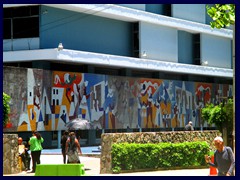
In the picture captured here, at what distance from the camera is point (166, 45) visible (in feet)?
145

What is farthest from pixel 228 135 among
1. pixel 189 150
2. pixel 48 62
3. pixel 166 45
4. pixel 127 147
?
pixel 166 45

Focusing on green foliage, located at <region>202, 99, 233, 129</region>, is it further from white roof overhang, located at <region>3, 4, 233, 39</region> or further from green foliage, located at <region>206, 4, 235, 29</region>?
green foliage, located at <region>206, 4, 235, 29</region>

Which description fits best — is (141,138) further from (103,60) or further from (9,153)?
(103,60)

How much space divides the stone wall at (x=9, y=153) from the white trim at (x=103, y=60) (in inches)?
630

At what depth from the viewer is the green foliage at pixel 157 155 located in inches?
767

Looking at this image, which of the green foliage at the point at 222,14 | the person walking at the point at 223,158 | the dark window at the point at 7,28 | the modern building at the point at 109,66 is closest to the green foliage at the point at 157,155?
the green foliage at the point at 222,14

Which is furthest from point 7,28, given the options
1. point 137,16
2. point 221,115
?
point 221,115

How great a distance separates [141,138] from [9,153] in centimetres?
434

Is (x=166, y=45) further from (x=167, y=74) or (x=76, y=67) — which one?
(x=76, y=67)

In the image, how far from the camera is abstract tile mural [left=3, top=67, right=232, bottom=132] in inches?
1329

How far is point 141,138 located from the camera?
67.8ft

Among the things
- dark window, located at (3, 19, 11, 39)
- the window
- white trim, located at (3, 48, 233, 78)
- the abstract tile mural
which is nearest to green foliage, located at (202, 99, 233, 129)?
the abstract tile mural

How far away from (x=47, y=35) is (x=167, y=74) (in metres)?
12.7

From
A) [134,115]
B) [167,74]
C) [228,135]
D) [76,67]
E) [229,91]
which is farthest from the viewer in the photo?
[229,91]
